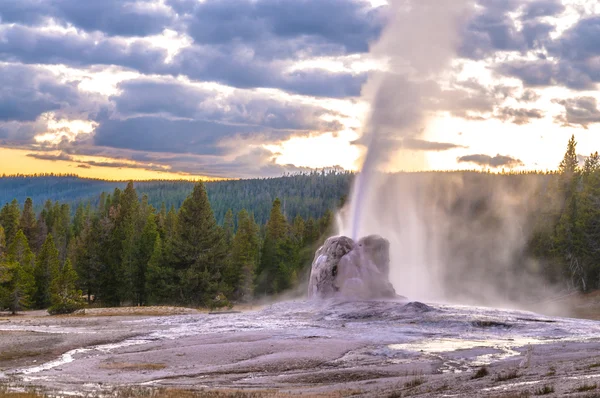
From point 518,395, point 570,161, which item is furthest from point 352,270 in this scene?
point 570,161

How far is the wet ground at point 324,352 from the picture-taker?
825 inches

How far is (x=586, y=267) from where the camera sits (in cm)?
7438

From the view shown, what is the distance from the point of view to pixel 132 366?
26500mm

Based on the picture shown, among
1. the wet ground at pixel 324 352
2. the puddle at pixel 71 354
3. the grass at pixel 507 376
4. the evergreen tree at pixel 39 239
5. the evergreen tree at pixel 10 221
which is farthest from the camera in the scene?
the evergreen tree at pixel 39 239

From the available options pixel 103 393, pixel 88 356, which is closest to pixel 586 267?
pixel 88 356

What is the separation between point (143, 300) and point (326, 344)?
150 feet

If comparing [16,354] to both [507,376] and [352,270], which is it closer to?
[507,376]

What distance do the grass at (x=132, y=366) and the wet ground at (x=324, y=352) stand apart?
0.04 meters

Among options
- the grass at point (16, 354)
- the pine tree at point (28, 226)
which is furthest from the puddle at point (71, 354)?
the pine tree at point (28, 226)

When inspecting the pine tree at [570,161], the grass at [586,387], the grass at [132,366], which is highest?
the pine tree at [570,161]

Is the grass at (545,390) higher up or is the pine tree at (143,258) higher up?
the grass at (545,390)

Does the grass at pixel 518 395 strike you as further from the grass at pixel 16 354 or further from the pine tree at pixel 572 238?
the pine tree at pixel 572 238

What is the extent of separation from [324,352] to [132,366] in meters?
7.60

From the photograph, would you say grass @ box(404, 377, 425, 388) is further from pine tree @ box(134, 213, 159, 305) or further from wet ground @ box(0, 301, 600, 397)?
pine tree @ box(134, 213, 159, 305)
